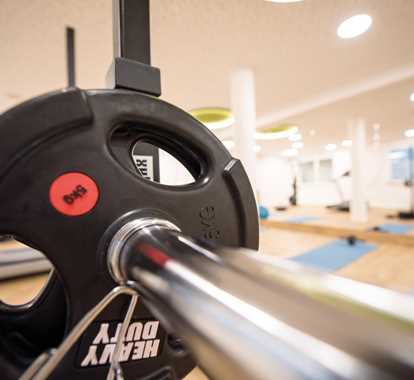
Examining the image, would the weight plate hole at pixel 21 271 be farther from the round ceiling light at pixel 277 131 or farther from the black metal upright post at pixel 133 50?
the round ceiling light at pixel 277 131

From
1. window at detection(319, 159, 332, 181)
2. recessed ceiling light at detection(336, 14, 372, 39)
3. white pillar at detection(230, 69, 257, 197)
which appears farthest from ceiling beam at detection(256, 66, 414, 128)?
window at detection(319, 159, 332, 181)

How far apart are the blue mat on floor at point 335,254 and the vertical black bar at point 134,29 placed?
220 centimetres

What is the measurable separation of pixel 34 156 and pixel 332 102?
11.6 feet

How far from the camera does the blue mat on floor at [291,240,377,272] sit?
2301mm

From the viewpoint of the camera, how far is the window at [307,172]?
930cm

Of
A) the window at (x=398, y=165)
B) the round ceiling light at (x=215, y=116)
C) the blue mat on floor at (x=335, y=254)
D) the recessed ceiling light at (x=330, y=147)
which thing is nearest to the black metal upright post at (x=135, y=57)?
the blue mat on floor at (x=335, y=254)

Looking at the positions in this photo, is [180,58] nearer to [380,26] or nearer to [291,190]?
[380,26]

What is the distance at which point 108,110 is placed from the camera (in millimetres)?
243

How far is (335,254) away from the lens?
8.60ft

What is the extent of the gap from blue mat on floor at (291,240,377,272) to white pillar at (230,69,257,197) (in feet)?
3.26

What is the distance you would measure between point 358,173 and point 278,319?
4339mm

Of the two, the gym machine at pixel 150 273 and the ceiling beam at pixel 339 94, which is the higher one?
the ceiling beam at pixel 339 94

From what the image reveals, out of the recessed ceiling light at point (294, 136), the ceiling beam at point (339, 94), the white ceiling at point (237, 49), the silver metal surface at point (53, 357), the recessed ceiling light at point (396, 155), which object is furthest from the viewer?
the recessed ceiling light at point (396, 155)

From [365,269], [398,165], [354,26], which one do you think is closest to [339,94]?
[354,26]
